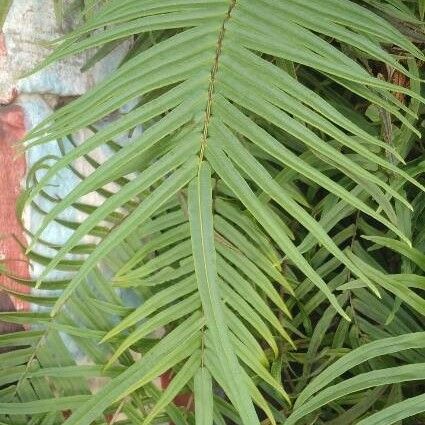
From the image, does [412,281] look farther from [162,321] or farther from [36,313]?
[36,313]

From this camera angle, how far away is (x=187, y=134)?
55 centimetres

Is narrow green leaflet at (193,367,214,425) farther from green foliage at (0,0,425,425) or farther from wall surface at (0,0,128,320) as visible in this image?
wall surface at (0,0,128,320)

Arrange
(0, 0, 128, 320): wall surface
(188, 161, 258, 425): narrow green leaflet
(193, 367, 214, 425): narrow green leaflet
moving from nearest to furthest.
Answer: (188, 161, 258, 425): narrow green leaflet, (193, 367, 214, 425): narrow green leaflet, (0, 0, 128, 320): wall surface

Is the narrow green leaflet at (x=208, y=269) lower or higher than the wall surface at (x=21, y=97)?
lower

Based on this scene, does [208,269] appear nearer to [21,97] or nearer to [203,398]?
[203,398]

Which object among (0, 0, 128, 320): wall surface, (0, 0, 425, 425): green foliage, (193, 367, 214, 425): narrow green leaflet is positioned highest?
(0, 0, 128, 320): wall surface

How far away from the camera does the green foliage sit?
0.53m

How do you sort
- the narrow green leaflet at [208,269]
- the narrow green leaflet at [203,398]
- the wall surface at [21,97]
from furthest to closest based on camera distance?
the wall surface at [21,97] < the narrow green leaflet at [203,398] < the narrow green leaflet at [208,269]

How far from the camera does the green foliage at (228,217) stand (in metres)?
0.53

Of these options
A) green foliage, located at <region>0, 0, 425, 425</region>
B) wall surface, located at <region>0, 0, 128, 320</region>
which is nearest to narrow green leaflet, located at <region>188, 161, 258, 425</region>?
green foliage, located at <region>0, 0, 425, 425</region>

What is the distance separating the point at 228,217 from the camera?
73cm

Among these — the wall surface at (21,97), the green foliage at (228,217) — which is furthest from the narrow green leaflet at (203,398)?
the wall surface at (21,97)

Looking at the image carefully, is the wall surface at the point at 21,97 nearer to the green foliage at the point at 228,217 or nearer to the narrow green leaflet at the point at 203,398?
the green foliage at the point at 228,217

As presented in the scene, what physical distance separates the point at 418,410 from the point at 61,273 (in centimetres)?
40
